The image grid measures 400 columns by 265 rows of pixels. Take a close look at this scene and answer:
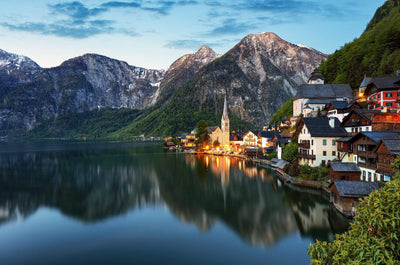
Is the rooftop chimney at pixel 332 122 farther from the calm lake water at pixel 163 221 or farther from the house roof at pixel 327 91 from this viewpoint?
the house roof at pixel 327 91

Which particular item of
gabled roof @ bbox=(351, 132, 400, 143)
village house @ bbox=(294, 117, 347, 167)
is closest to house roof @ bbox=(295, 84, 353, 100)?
village house @ bbox=(294, 117, 347, 167)

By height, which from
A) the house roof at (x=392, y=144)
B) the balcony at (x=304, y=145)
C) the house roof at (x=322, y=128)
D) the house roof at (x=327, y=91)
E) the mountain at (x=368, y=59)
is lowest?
the balcony at (x=304, y=145)

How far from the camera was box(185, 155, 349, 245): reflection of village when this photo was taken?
29469mm

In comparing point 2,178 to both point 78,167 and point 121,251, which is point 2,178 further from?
point 121,251

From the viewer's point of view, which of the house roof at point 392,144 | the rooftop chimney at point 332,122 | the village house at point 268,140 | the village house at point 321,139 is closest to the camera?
the house roof at point 392,144

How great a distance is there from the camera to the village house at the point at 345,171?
3897 cm

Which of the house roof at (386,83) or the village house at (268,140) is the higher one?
the house roof at (386,83)

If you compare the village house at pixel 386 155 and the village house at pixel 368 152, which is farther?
the village house at pixel 368 152

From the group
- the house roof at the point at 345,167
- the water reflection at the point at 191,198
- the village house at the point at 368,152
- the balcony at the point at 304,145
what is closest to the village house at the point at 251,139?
the water reflection at the point at 191,198

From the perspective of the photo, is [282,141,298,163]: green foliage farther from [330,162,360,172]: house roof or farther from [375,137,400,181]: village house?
[375,137,400,181]: village house

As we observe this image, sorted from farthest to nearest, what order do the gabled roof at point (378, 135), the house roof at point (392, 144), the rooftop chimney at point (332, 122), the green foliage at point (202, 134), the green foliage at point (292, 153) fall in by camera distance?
the green foliage at point (202, 134), the green foliage at point (292, 153), the rooftop chimney at point (332, 122), the gabled roof at point (378, 135), the house roof at point (392, 144)

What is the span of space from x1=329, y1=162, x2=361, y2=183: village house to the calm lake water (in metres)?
4.04

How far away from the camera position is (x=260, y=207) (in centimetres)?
3956

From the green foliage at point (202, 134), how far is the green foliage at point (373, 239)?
118047mm
